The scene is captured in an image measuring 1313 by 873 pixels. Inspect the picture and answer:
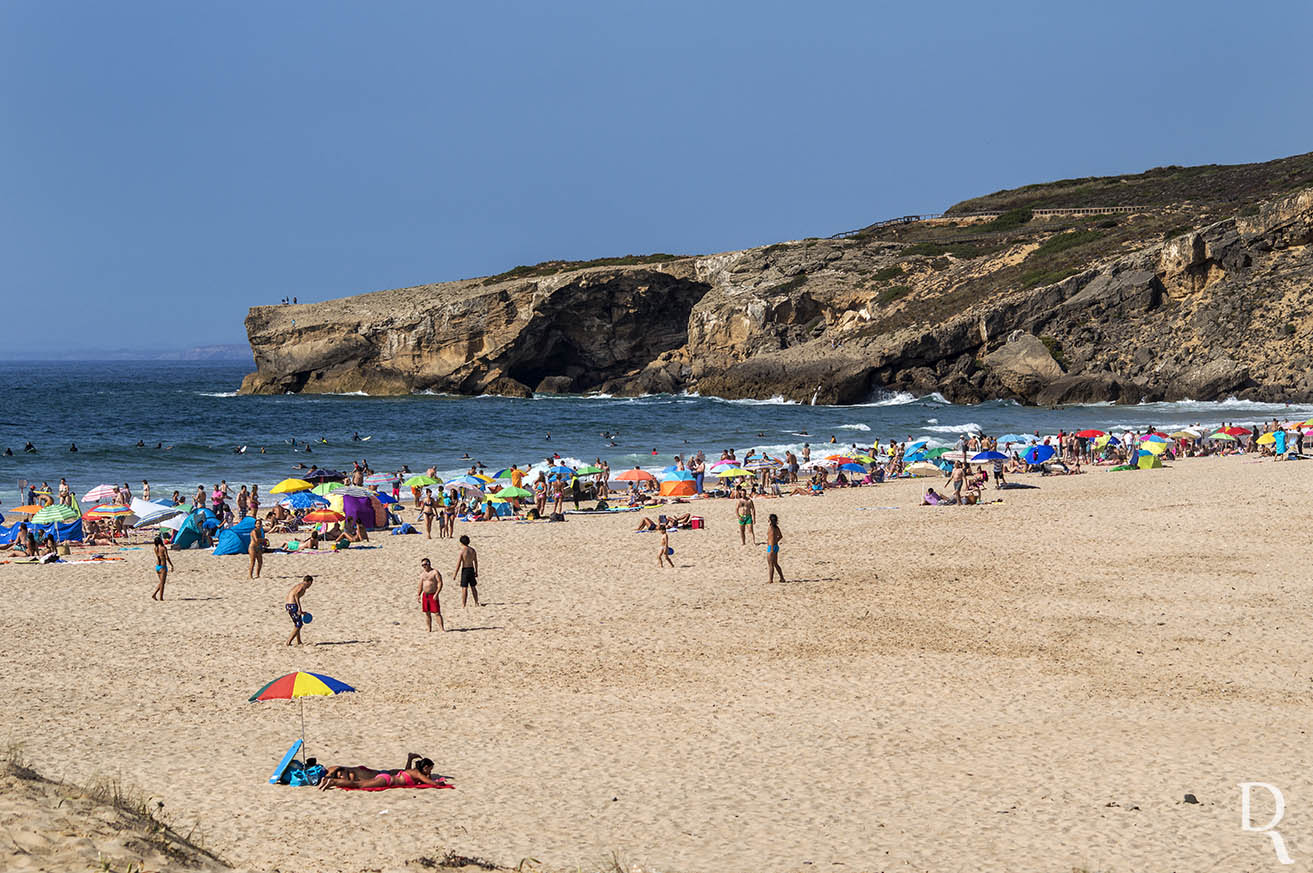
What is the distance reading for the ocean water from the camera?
41.3 meters

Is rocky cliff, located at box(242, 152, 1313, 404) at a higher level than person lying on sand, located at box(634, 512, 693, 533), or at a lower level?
higher

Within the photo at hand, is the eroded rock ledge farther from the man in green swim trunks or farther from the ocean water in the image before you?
the man in green swim trunks

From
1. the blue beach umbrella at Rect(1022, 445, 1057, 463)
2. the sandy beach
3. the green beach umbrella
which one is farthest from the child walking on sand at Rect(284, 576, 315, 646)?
the blue beach umbrella at Rect(1022, 445, 1057, 463)

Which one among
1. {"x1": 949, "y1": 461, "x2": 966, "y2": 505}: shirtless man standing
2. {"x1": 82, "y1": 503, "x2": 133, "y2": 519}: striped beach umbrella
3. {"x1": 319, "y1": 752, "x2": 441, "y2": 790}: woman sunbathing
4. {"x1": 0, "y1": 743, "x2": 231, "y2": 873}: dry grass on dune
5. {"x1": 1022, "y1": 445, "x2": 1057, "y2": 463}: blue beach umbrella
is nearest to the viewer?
{"x1": 0, "y1": 743, "x2": 231, "y2": 873}: dry grass on dune

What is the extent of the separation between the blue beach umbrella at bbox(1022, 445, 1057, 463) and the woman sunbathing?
2704cm

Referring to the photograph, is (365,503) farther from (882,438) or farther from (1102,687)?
(882,438)

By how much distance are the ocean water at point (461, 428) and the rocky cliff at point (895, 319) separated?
240 cm

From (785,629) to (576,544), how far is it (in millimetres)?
8428

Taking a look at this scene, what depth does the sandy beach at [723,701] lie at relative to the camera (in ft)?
28.2

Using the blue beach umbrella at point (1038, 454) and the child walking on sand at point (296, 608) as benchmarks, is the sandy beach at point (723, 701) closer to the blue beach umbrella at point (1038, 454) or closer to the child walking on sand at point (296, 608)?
the child walking on sand at point (296, 608)

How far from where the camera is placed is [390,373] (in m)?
82.6

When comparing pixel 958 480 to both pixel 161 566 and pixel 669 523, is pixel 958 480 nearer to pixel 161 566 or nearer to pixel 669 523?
pixel 669 523

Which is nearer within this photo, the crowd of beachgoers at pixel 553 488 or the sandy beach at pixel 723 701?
the sandy beach at pixel 723 701

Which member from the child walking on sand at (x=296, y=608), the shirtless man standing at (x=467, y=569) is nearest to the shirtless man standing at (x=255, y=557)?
the shirtless man standing at (x=467, y=569)
